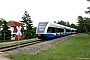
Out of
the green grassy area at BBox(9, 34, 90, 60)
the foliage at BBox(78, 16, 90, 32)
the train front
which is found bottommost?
the green grassy area at BBox(9, 34, 90, 60)

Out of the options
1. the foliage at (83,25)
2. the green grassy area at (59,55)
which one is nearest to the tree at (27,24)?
the green grassy area at (59,55)

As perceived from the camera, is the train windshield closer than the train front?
No

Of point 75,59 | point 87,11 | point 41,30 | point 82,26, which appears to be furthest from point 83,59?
point 82,26

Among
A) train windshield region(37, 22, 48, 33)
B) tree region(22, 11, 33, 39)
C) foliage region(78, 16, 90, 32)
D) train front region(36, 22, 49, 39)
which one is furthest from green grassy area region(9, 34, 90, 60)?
foliage region(78, 16, 90, 32)

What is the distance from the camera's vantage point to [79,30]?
136625mm

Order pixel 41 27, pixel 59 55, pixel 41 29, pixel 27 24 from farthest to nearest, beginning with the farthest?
1. pixel 27 24
2. pixel 41 27
3. pixel 41 29
4. pixel 59 55

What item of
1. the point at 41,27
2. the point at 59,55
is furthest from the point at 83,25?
the point at 59,55

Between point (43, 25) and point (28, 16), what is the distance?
3715 centimetres

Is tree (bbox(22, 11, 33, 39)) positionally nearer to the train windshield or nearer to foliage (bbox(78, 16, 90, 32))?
the train windshield

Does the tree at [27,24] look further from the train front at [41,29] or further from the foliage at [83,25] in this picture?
the foliage at [83,25]

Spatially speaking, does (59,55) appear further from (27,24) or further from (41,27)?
(27,24)

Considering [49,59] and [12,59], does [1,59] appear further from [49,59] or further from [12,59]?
[49,59]

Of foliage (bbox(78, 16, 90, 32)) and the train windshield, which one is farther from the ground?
foliage (bbox(78, 16, 90, 32))

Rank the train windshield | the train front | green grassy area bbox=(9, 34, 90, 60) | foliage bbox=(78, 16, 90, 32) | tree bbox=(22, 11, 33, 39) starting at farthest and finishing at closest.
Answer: foliage bbox=(78, 16, 90, 32) → tree bbox=(22, 11, 33, 39) → the train windshield → the train front → green grassy area bbox=(9, 34, 90, 60)
